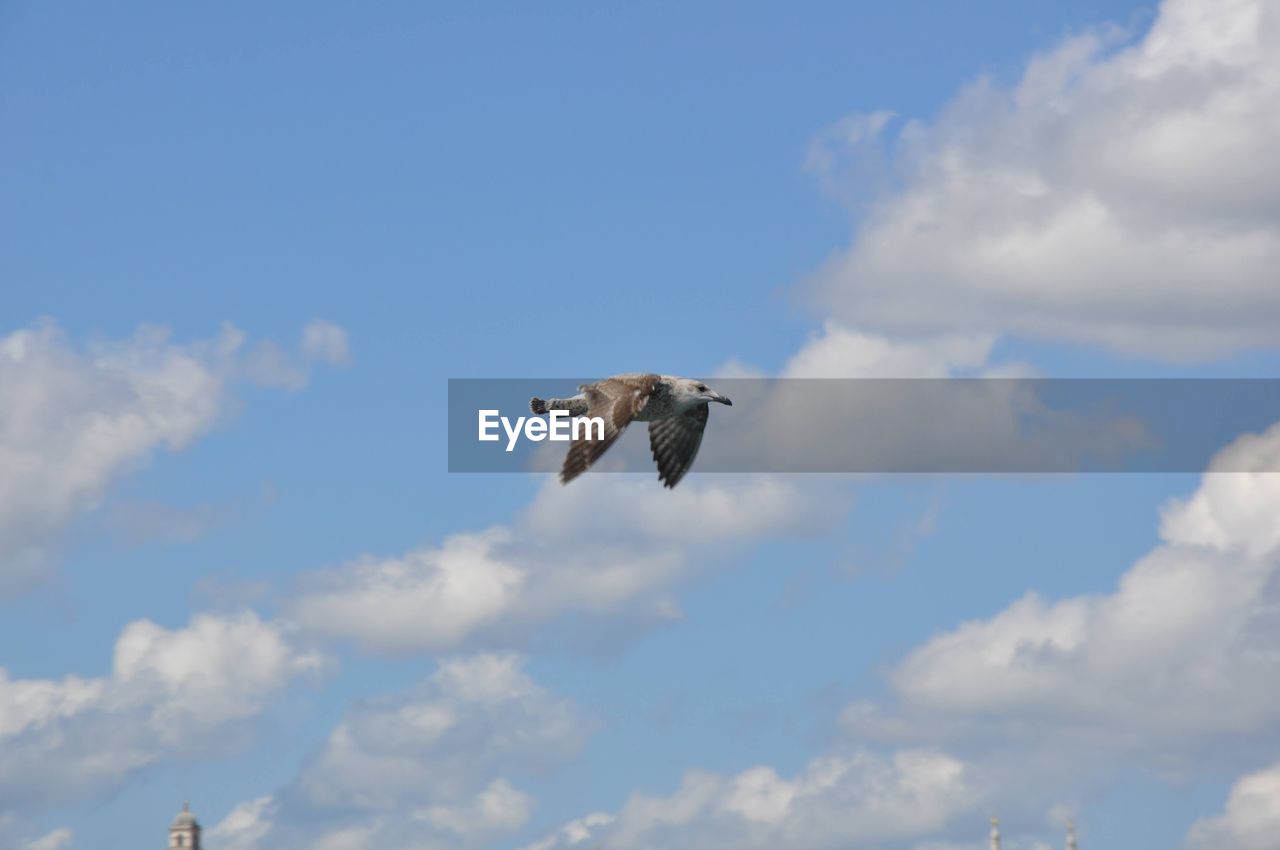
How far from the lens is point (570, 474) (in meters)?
48.0

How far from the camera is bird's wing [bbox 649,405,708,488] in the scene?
5778cm

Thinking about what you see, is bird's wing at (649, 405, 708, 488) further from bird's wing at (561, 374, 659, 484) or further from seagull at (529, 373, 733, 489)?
bird's wing at (561, 374, 659, 484)

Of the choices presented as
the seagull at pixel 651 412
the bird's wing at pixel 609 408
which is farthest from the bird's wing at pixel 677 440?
the bird's wing at pixel 609 408

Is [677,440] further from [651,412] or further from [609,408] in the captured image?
[609,408]

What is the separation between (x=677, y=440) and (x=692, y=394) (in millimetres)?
2011

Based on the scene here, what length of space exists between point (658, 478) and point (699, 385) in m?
2.64

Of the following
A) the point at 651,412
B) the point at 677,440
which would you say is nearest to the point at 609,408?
the point at 651,412

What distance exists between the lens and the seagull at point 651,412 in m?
50.9

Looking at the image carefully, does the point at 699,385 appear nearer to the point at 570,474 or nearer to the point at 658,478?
the point at 658,478

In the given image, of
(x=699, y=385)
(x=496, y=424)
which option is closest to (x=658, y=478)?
(x=699, y=385)

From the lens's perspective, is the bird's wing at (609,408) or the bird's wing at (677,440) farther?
the bird's wing at (677,440)

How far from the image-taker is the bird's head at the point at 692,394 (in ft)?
184

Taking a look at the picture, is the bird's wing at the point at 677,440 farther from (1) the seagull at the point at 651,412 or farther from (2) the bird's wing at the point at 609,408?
(2) the bird's wing at the point at 609,408

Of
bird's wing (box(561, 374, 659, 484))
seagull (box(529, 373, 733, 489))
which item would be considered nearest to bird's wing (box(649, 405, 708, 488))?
seagull (box(529, 373, 733, 489))
